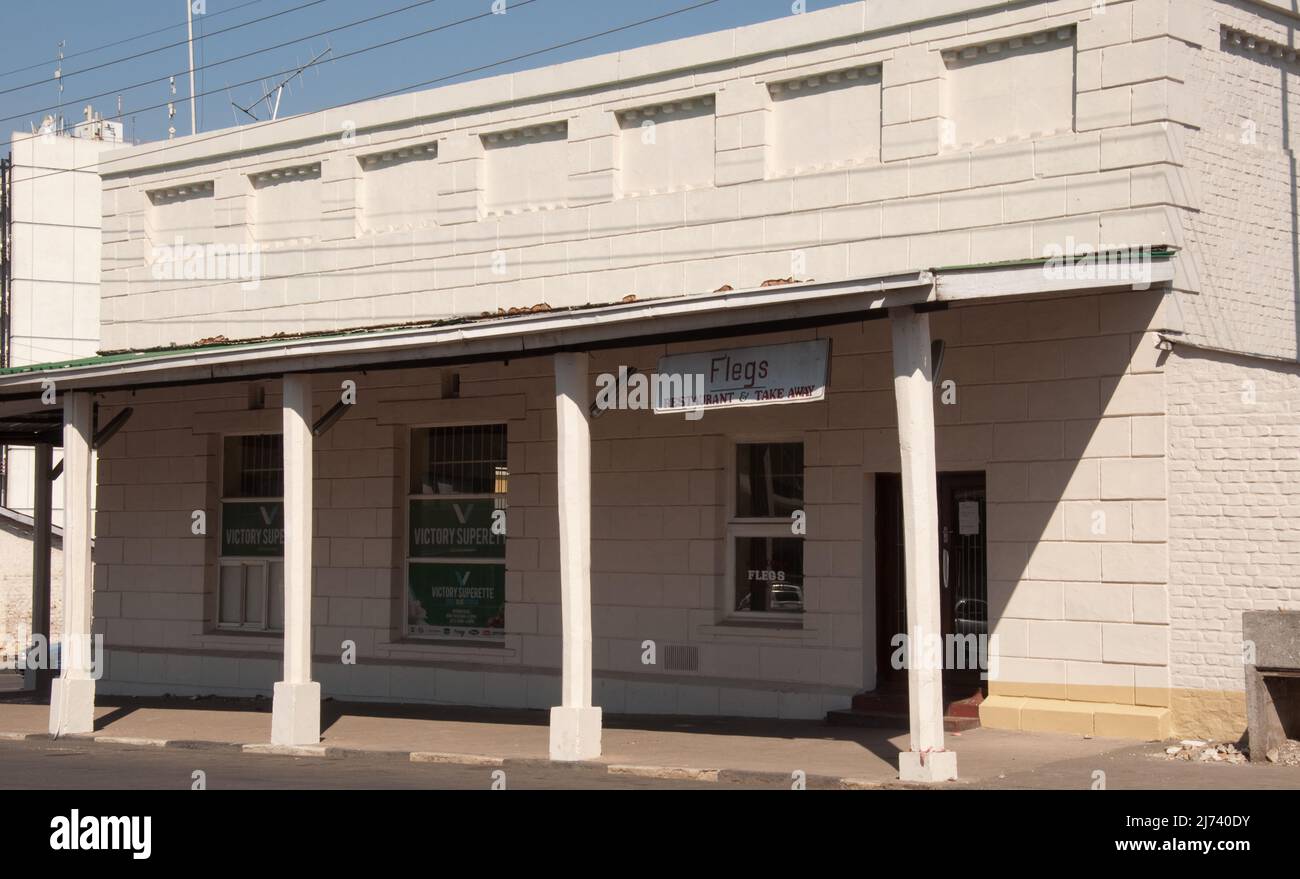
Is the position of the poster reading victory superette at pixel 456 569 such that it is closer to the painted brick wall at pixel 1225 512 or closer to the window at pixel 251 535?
the window at pixel 251 535

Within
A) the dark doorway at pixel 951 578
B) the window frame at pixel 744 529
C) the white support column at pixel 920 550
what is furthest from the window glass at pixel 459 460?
the white support column at pixel 920 550

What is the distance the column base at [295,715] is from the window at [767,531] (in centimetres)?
450

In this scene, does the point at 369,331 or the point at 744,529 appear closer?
the point at 369,331

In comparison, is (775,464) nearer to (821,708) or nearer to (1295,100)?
(821,708)

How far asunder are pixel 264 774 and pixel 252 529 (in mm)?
8401

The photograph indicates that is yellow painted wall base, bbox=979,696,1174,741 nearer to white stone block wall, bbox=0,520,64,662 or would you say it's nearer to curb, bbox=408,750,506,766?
curb, bbox=408,750,506,766

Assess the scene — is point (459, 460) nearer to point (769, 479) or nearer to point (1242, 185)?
point (769, 479)

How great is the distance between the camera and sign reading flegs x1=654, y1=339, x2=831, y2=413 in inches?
493

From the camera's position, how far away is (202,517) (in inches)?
828

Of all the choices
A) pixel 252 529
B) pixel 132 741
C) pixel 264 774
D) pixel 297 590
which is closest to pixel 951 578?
pixel 297 590

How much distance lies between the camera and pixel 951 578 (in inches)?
583

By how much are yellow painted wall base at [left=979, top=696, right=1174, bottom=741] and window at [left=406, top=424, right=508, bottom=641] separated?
6.56 metres

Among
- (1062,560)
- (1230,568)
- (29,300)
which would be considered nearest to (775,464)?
(1062,560)

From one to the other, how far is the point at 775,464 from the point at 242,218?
8.92m
